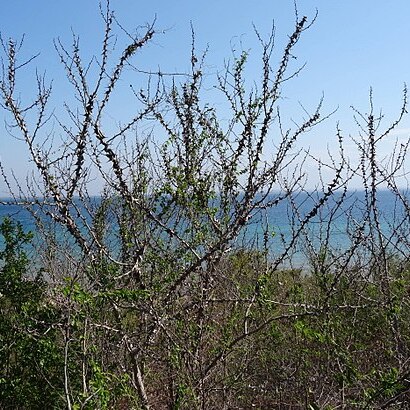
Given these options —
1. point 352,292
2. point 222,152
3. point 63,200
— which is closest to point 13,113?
point 63,200

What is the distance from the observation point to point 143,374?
4.65 metres

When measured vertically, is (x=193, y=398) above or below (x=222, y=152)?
below

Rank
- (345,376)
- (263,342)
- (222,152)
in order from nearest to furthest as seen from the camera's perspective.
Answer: (345,376) → (222,152) → (263,342)

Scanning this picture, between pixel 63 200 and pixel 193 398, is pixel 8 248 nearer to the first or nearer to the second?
pixel 63 200

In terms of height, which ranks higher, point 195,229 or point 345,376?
point 195,229

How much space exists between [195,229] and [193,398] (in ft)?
4.33

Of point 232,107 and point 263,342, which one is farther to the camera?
point 263,342

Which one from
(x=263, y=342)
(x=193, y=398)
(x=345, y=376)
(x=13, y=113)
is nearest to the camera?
(x=345, y=376)

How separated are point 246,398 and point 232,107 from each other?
2.60 metres

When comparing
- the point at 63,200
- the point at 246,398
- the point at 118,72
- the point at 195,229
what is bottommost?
the point at 246,398

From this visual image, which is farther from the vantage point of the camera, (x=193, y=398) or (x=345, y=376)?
(x=193, y=398)

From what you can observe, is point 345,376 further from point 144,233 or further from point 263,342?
point 144,233

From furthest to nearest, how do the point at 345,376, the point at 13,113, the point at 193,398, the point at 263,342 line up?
1. the point at 263,342
2. the point at 13,113
3. the point at 193,398
4. the point at 345,376

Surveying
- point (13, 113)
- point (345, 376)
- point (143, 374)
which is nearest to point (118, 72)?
point (13, 113)
